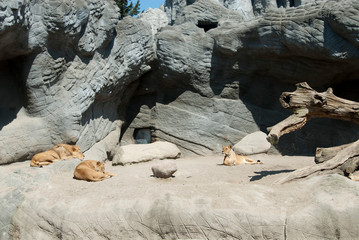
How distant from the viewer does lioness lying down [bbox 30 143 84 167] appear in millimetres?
7961

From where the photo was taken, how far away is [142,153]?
1016 cm

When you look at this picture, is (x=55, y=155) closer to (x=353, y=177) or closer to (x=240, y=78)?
(x=353, y=177)

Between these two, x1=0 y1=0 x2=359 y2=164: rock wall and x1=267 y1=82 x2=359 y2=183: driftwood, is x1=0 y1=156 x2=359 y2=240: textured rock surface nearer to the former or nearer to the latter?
x1=267 y1=82 x2=359 y2=183: driftwood

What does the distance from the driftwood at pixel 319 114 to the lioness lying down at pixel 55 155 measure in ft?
15.3

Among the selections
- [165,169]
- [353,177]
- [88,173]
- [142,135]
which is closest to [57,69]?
[88,173]

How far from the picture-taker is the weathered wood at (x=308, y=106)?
19.0ft

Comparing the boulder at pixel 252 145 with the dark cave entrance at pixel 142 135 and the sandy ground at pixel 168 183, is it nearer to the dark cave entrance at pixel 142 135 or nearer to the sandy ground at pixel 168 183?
the sandy ground at pixel 168 183

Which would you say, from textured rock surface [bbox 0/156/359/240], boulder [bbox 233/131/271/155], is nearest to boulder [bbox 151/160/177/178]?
textured rock surface [bbox 0/156/359/240]

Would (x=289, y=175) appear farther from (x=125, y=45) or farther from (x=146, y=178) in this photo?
(x=125, y=45)

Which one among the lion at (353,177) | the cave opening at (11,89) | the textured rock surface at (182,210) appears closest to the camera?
the textured rock surface at (182,210)

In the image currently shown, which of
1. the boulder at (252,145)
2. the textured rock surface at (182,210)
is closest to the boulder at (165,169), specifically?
the textured rock surface at (182,210)

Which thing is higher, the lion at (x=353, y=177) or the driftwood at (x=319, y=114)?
the driftwood at (x=319, y=114)

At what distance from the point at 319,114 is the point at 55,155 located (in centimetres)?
532

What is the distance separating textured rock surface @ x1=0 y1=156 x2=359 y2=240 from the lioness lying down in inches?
53.2
